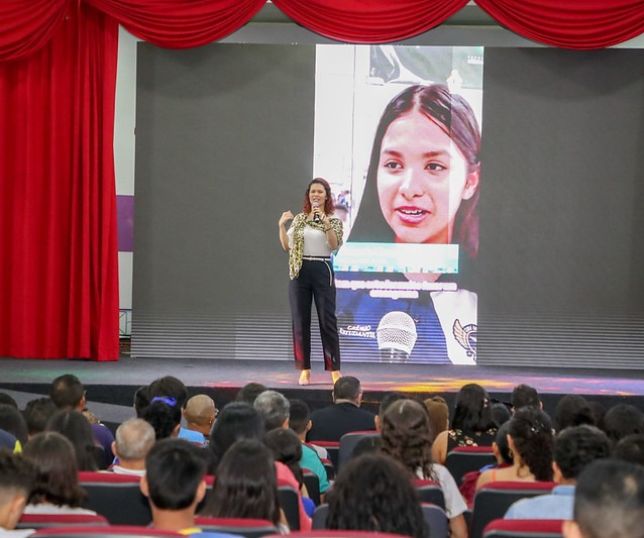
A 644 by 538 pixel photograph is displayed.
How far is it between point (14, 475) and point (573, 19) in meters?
6.66

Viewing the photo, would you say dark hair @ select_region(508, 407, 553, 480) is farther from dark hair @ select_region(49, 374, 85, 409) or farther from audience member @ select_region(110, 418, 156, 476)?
dark hair @ select_region(49, 374, 85, 409)

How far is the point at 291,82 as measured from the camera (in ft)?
28.3

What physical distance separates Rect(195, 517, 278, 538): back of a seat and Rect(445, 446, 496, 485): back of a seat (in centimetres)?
184

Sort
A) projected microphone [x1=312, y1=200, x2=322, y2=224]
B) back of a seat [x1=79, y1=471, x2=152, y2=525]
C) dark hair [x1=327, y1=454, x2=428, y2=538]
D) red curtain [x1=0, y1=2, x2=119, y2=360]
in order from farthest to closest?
red curtain [x1=0, y1=2, x2=119, y2=360], projected microphone [x1=312, y1=200, x2=322, y2=224], back of a seat [x1=79, y1=471, x2=152, y2=525], dark hair [x1=327, y1=454, x2=428, y2=538]

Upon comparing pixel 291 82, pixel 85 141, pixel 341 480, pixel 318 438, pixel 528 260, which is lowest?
pixel 318 438

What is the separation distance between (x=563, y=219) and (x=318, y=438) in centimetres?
443

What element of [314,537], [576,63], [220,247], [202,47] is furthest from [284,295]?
[314,537]

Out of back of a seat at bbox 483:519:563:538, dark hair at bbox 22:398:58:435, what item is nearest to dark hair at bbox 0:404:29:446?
dark hair at bbox 22:398:58:435

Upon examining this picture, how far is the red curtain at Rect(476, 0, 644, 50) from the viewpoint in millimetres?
8047

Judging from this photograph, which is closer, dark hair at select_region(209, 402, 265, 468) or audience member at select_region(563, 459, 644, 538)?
audience member at select_region(563, 459, 644, 538)

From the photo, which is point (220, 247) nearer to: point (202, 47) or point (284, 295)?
point (284, 295)

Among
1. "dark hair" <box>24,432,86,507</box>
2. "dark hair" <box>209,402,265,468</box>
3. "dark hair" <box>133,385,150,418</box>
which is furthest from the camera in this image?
"dark hair" <box>133,385,150,418</box>

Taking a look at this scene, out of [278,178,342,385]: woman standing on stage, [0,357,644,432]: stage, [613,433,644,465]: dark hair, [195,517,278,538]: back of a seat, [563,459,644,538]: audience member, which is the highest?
[278,178,342,385]: woman standing on stage

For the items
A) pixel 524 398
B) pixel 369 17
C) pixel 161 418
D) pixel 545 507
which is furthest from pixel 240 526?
pixel 369 17
